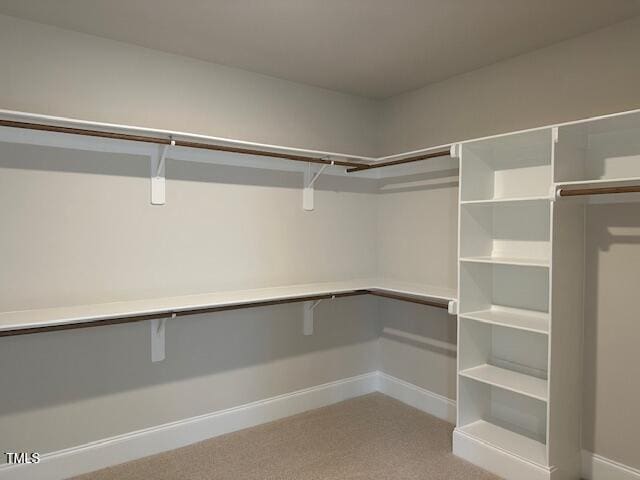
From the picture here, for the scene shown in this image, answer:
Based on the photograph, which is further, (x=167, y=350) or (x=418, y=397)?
(x=418, y=397)

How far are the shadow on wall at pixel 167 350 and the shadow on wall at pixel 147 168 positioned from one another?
2.76 ft

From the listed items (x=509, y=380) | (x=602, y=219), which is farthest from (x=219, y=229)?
(x=602, y=219)

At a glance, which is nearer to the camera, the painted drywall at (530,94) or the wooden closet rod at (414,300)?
the painted drywall at (530,94)

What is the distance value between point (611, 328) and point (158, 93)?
2.75 meters

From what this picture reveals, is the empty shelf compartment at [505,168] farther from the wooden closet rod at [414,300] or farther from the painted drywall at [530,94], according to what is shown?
the wooden closet rod at [414,300]

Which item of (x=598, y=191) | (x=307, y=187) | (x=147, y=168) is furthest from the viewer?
(x=307, y=187)

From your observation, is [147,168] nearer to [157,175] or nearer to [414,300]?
[157,175]

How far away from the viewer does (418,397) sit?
331 cm

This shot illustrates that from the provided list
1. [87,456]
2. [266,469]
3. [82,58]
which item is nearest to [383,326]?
[266,469]

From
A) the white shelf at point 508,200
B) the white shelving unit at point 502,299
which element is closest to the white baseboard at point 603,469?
the white shelving unit at point 502,299

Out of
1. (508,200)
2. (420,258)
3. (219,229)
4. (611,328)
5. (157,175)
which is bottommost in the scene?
(611,328)

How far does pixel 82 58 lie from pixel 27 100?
0.36 meters

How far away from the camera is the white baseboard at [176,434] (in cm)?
234

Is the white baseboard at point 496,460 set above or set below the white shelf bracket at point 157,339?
below
